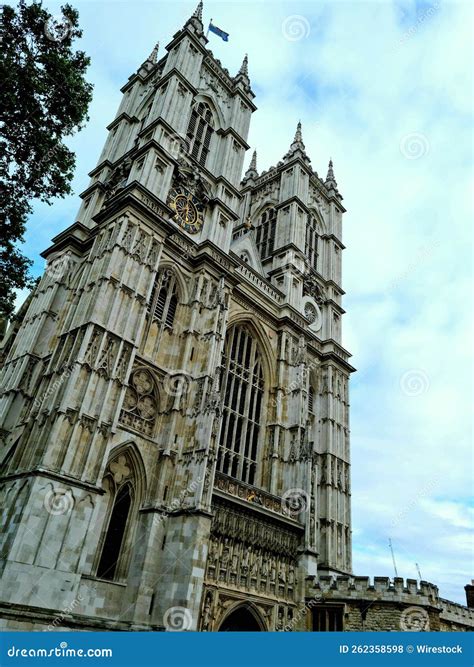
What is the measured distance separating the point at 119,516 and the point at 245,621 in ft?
23.2

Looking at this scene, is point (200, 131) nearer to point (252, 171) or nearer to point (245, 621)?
point (252, 171)

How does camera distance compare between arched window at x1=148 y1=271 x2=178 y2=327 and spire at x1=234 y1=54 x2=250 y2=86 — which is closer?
arched window at x1=148 y1=271 x2=178 y2=327

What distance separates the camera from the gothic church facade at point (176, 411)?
16.5 m

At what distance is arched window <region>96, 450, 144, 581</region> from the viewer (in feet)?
57.6

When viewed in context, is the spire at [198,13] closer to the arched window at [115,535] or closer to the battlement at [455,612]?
the arched window at [115,535]

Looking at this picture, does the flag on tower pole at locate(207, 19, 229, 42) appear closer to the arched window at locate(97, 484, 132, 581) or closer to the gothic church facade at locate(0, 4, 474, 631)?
the gothic church facade at locate(0, 4, 474, 631)

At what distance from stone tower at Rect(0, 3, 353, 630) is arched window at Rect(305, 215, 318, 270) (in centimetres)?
189

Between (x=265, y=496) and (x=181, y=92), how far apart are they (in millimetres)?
22366

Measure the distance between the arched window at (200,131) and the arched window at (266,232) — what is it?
359 inches

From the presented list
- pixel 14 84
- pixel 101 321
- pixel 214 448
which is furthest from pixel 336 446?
pixel 14 84

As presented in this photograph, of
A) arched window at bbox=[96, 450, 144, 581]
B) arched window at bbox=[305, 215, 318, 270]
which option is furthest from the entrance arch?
arched window at bbox=[305, 215, 318, 270]

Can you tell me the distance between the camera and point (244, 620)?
66.3ft

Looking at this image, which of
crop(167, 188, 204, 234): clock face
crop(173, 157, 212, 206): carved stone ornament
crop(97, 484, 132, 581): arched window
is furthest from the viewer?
crop(173, 157, 212, 206): carved stone ornament

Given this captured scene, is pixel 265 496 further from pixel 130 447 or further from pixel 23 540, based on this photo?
pixel 23 540
